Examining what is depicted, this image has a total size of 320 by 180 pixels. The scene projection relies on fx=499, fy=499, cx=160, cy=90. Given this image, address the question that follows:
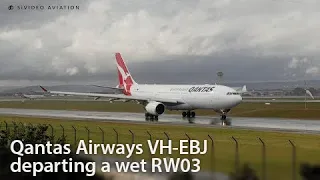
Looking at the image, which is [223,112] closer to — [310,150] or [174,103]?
[174,103]

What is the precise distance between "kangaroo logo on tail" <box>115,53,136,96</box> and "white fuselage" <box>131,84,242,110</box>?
7994 millimetres

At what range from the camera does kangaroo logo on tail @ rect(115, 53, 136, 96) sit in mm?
74475

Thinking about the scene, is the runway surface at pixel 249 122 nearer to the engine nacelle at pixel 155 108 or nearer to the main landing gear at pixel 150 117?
the main landing gear at pixel 150 117

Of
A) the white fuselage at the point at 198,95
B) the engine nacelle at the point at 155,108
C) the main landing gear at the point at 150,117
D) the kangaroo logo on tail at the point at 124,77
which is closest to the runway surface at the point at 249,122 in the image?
the main landing gear at the point at 150,117

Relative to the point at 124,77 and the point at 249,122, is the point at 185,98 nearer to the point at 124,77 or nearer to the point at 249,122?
the point at 249,122

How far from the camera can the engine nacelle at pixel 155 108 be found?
5637 centimetres

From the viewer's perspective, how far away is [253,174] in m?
16.7

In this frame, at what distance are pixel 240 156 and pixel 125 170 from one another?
514 centimetres

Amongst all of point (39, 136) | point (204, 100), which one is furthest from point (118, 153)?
point (204, 100)

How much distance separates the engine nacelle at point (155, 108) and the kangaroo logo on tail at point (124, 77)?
52.0 ft

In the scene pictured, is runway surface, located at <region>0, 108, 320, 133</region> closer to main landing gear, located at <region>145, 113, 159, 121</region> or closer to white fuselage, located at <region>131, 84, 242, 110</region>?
main landing gear, located at <region>145, 113, 159, 121</region>

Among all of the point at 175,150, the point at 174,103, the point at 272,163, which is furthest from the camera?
the point at 174,103

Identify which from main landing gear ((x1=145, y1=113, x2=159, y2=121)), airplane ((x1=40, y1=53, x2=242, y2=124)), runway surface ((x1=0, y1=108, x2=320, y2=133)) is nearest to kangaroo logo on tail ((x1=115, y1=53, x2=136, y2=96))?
airplane ((x1=40, y1=53, x2=242, y2=124))

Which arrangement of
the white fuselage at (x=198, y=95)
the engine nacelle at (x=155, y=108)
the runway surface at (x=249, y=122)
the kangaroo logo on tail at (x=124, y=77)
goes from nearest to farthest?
the runway surface at (x=249, y=122)
the white fuselage at (x=198, y=95)
the engine nacelle at (x=155, y=108)
the kangaroo logo on tail at (x=124, y=77)
